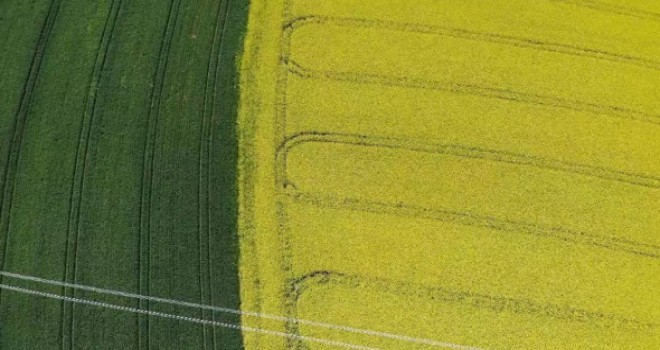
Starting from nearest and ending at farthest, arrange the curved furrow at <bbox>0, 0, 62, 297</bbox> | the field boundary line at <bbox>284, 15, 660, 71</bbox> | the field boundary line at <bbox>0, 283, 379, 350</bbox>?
1. the field boundary line at <bbox>0, 283, 379, 350</bbox>
2. the curved furrow at <bbox>0, 0, 62, 297</bbox>
3. the field boundary line at <bbox>284, 15, 660, 71</bbox>

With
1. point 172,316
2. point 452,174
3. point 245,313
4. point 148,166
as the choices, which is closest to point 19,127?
point 148,166

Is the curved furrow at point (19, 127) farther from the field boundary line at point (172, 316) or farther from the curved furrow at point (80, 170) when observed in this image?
the curved furrow at point (80, 170)

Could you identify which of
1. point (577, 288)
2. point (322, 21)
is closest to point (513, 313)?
point (577, 288)

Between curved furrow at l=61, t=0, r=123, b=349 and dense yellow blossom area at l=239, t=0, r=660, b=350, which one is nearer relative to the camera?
curved furrow at l=61, t=0, r=123, b=349

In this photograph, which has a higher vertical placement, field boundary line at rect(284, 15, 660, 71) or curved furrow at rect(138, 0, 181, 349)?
field boundary line at rect(284, 15, 660, 71)

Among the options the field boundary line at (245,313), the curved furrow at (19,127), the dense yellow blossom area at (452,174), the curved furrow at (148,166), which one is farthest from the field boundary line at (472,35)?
the field boundary line at (245,313)

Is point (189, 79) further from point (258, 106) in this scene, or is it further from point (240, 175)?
point (240, 175)

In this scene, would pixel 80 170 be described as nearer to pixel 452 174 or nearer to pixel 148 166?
pixel 148 166

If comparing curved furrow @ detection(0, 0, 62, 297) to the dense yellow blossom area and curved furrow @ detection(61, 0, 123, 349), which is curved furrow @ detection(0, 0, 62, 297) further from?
the dense yellow blossom area

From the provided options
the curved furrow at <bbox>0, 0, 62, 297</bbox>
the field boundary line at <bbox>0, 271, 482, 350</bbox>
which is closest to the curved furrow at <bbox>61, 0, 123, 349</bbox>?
the field boundary line at <bbox>0, 271, 482, 350</bbox>
